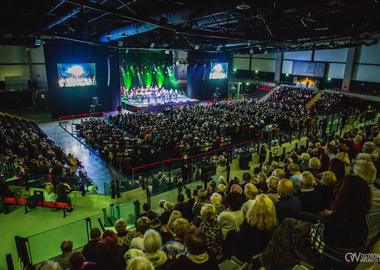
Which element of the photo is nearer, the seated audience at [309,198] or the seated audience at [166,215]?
the seated audience at [309,198]

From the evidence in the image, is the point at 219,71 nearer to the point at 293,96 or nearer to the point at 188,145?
the point at 293,96

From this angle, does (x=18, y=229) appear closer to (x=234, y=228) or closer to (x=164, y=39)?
Answer: (x=234, y=228)

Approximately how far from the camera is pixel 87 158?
13172mm

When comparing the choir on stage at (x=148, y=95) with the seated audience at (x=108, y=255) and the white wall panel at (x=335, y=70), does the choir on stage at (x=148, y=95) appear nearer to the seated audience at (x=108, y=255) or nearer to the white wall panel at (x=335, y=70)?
the white wall panel at (x=335, y=70)

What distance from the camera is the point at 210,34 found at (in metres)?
10.7

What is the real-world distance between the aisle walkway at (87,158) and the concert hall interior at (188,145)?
0.37ft

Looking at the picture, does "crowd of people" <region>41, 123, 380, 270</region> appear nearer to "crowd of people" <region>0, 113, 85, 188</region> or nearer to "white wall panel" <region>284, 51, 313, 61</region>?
"crowd of people" <region>0, 113, 85, 188</region>

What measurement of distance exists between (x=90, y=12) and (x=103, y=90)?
1102 cm

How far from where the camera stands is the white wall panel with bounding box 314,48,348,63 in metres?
27.8

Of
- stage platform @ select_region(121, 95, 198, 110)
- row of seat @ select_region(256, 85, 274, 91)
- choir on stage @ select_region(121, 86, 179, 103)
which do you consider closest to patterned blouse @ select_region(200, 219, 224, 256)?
stage platform @ select_region(121, 95, 198, 110)

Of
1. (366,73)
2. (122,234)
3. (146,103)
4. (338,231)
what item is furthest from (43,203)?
(366,73)

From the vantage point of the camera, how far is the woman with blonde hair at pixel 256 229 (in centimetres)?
257

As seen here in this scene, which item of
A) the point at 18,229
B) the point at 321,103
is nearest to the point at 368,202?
the point at 18,229

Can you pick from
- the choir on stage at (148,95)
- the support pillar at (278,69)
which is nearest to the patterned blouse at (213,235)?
the choir on stage at (148,95)
